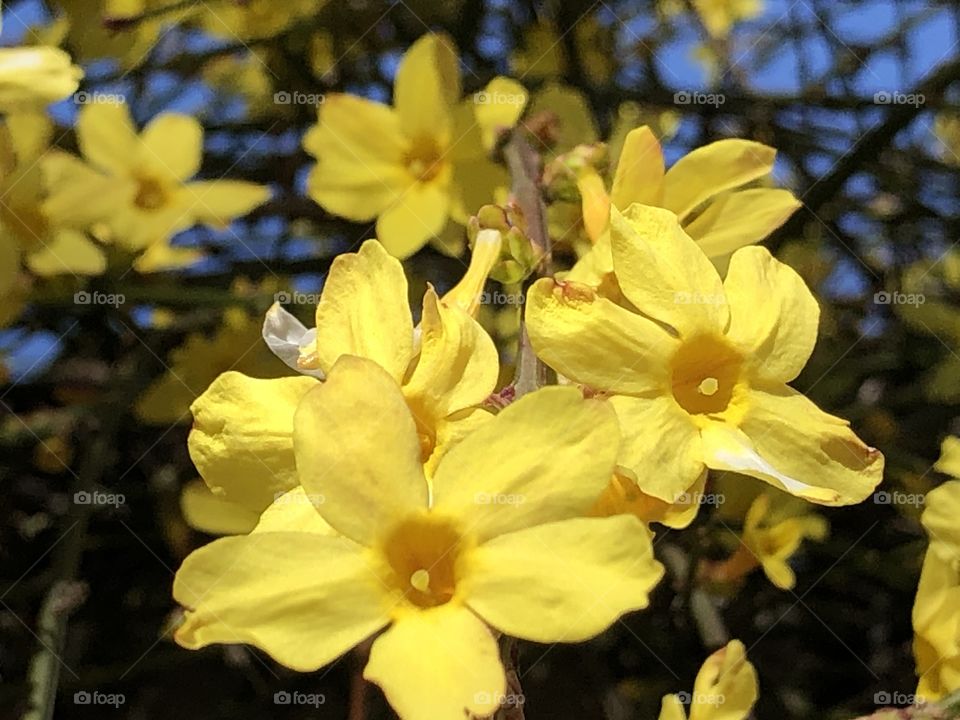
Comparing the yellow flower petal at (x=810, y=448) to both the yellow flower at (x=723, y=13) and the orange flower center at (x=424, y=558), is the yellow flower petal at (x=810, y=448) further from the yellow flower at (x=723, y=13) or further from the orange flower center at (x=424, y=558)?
the yellow flower at (x=723, y=13)

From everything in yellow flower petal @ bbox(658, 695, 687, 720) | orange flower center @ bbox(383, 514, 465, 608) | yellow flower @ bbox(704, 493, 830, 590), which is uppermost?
orange flower center @ bbox(383, 514, 465, 608)

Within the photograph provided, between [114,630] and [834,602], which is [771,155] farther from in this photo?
[114,630]

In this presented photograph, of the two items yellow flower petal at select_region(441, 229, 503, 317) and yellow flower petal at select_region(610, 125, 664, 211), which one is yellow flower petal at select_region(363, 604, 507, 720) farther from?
yellow flower petal at select_region(610, 125, 664, 211)

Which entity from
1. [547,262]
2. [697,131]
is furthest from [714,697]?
[697,131]

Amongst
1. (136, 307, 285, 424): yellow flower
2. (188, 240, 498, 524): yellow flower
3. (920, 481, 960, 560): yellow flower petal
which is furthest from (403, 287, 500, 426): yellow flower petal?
(136, 307, 285, 424): yellow flower

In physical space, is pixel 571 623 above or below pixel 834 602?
above

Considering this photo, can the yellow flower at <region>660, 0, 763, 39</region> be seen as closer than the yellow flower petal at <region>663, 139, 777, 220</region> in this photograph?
No
